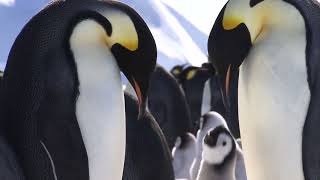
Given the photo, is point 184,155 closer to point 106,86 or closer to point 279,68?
point 279,68

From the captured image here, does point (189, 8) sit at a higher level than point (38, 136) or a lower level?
lower

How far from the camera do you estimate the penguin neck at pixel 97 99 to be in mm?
2615

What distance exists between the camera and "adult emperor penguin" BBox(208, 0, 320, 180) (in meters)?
2.84

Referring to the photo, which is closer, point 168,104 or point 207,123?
point 207,123

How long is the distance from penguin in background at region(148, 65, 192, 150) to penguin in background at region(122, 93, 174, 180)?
11.7 ft

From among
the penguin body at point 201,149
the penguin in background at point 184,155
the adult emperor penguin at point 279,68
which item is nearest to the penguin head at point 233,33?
the adult emperor penguin at point 279,68

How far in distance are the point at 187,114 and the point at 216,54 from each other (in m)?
4.34

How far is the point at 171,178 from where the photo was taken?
3543 mm

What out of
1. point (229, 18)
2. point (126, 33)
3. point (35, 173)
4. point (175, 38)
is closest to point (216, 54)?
point (229, 18)

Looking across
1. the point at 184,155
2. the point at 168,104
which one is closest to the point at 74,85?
the point at 184,155

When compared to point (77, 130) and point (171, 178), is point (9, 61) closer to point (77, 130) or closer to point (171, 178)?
point (77, 130)

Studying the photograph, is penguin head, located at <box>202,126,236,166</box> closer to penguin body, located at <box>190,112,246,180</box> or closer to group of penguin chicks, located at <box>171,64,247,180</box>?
group of penguin chicks, located at <box>171,64,247,180</box>

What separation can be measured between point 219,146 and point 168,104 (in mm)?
2170

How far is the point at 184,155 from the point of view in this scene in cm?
643
